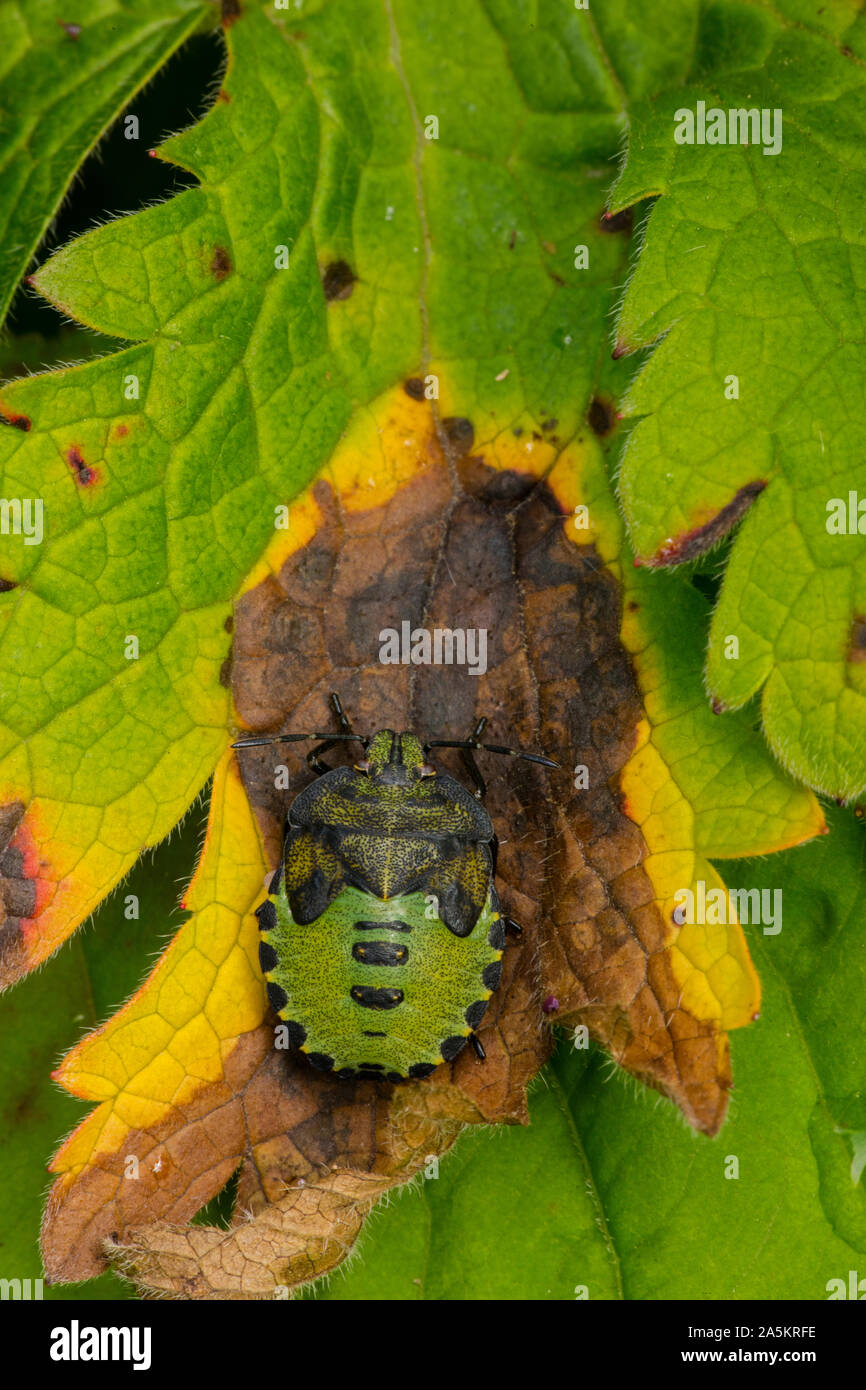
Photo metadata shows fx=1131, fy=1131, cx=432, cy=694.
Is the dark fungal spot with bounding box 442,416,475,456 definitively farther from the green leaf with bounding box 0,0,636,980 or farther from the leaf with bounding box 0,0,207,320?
the leaf with bounding box 0,0,207,320

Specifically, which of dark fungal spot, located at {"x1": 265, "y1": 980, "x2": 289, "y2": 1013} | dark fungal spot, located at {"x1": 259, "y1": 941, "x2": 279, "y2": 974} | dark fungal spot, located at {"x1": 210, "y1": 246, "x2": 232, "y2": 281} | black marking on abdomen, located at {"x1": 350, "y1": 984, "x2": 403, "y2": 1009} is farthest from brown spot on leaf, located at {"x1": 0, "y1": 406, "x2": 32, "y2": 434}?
black marking on abdomen, located at {"x1": 350, "y1": 984, "x2": 403, "y2": 1009}

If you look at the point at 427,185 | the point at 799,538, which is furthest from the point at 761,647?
the point at 427,185

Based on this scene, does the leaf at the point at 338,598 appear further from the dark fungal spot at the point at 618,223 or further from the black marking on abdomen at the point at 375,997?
the black marking on abdomen at the point at 375,997

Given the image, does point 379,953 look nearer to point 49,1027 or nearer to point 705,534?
point 49,1027

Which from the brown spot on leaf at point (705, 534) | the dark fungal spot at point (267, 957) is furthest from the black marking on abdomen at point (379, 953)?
the brown spot on leaf at point (705, 534)

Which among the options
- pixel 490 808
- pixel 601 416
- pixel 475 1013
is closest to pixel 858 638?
pixel 601 416

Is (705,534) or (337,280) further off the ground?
(337,280)
